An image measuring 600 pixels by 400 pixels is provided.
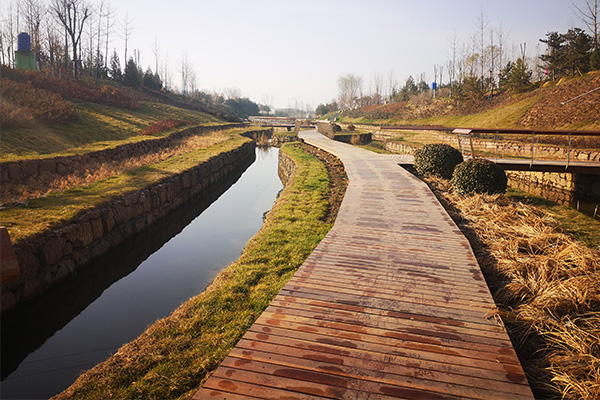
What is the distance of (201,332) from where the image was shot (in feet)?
14.1

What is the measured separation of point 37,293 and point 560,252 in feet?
28.2

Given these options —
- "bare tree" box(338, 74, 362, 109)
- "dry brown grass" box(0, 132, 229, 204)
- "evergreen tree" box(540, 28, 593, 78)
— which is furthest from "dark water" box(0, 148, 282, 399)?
"bare tree" box(338, 74, 362, 109)

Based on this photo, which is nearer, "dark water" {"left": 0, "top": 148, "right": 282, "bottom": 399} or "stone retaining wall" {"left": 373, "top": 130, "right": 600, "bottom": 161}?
"dark water" {"left": 0, "top": 148, "right": 282, "bottom": 399}

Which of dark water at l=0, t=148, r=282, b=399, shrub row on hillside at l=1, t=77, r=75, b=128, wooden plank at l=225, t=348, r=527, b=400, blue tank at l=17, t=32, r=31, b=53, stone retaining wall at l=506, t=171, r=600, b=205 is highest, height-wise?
Answer: blue tank at l=17, t=32, r=31, b=53

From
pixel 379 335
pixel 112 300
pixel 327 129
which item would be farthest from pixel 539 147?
pixel 112 300

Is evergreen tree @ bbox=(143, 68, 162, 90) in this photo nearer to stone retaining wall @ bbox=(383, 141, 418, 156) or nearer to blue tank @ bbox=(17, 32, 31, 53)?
blue tank @ bbox=(17, 32, 31, 53)

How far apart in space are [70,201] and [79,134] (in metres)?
8.94

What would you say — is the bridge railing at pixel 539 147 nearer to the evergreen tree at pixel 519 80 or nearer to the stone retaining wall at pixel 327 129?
the stone retaining wall at pixel 327 129

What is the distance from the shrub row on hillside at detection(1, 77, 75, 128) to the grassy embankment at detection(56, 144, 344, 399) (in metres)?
11.9

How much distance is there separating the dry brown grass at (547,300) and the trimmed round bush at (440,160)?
5.68 metres

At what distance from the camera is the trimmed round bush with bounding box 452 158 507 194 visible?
9.83 metres

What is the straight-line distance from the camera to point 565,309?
153 inches

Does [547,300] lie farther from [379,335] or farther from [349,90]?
[349,90]

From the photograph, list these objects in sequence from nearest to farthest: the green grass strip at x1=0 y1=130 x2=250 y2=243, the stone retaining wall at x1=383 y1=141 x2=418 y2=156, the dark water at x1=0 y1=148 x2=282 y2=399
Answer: the dark water at x1=0 y1=148 x2=282 y2=399 → the green grass strip at x1=0 y1=130 x2=250 y2=243 → the stone retaining wall at x1=383 y1=141 x2=418 y2=156
